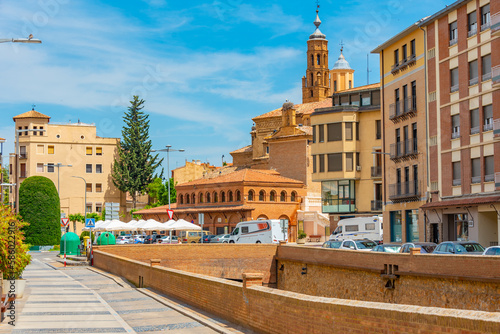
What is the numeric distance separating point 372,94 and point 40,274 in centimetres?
4169

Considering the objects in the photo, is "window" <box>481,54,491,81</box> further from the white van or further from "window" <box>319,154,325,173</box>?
"window" <box>319,154,325,173</box>

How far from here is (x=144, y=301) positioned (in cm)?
2242

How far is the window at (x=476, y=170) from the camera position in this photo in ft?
135

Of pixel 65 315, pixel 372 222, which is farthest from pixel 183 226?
pixel 65 315

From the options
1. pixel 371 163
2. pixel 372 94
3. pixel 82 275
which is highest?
pixel 372 94

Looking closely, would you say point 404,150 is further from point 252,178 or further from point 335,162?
point 252,178

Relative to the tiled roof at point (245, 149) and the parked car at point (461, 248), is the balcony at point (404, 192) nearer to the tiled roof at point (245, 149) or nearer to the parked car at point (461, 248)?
the parked car at point (461, 248)

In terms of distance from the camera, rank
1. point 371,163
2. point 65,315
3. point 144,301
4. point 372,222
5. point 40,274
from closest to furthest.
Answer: point 65,315 < point 144,301 < point 40,274 < point 372,222 < point 371,163

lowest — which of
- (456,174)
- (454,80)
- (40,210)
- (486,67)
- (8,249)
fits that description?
(8,249)

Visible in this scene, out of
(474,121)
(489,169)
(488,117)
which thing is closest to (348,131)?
(474,121)

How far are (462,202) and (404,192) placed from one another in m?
10.2

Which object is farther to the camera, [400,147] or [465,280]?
[400,147]

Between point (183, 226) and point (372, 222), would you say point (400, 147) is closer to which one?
point (372, 222)

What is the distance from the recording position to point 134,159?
108 metres
